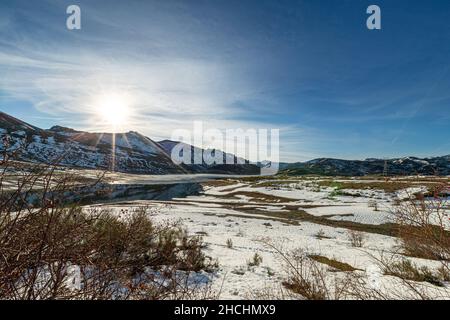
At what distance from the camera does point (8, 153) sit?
217 cm

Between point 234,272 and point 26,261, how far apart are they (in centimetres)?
515

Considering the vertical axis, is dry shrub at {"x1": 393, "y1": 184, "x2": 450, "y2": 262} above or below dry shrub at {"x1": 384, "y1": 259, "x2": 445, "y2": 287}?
above

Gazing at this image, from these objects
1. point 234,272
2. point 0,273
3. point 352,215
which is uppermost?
point 0,273

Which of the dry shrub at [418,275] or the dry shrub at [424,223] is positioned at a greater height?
the dry shrub at [424,223]

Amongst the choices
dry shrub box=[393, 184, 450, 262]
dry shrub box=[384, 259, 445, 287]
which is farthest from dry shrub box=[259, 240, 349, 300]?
dry shrub box=[384, 259, 445, 287]

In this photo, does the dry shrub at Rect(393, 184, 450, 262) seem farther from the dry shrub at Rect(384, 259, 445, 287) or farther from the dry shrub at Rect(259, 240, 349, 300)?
the dry shrub at Rect(384, 259, 445, 287)

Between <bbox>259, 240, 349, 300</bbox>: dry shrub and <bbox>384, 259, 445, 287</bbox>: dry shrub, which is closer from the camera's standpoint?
<bbox>259, 240, 349, 300</bbox>: dry shrub

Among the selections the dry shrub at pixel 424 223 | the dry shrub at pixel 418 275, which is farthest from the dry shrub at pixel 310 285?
the dry shrub at pixel 418 275

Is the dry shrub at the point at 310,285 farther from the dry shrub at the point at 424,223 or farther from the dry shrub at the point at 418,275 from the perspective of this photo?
the dry shrub at the point at 418,275

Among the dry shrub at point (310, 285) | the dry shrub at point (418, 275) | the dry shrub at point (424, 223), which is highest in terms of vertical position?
the dry shrub at point (424, 223)

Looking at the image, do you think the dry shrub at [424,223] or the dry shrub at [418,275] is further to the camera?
the dry shrub at [418,275]
